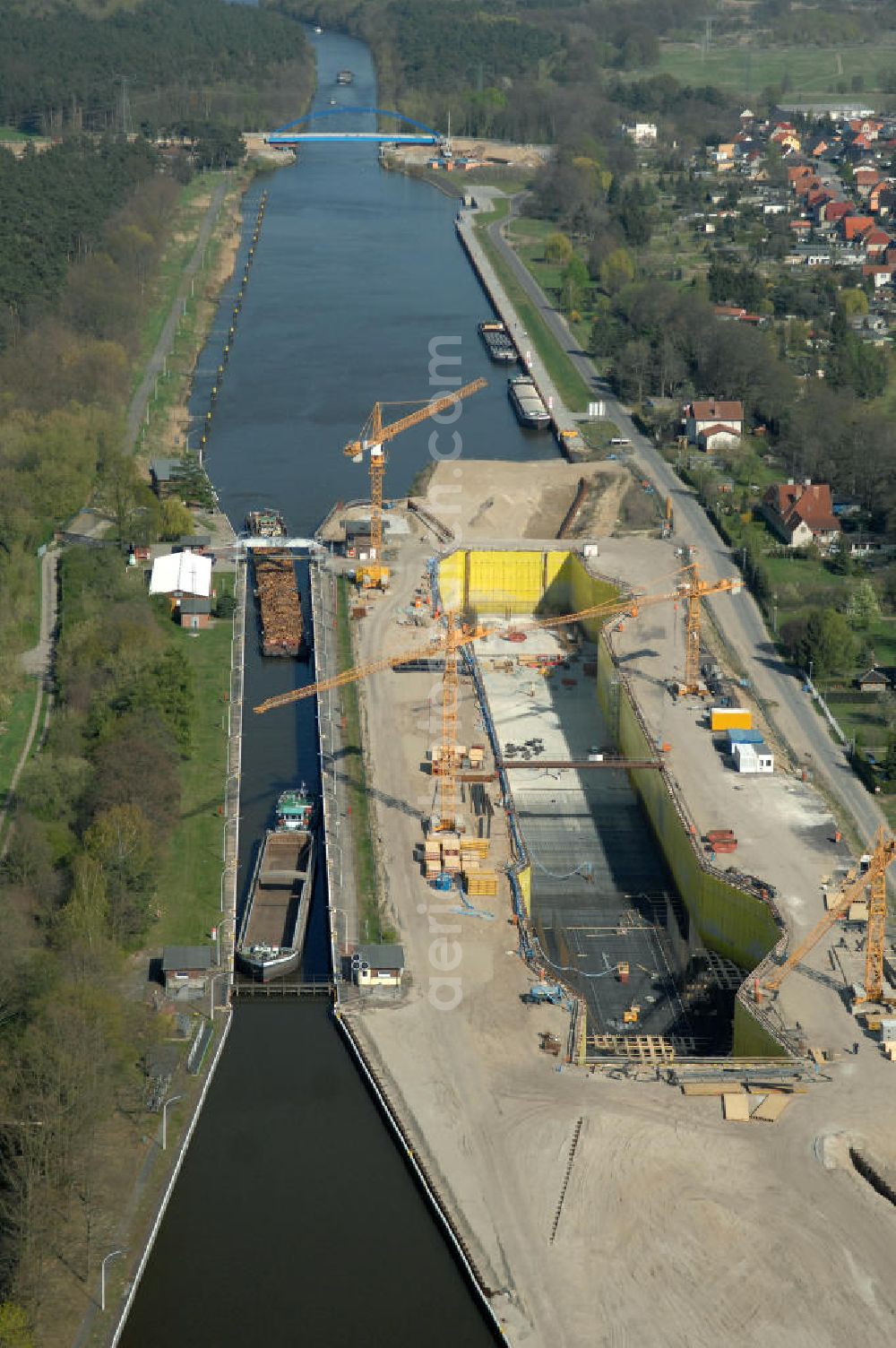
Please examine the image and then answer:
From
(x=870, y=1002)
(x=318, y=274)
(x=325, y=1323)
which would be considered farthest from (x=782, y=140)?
(x=325, y=1323)

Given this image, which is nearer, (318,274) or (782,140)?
(318,274)

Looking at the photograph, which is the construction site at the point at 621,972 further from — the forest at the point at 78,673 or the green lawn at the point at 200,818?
the forest at the point at 78,673

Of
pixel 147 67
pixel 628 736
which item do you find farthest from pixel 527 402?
pixel 147 67

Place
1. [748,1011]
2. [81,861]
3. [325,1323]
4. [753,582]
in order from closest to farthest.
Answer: [325,1323], [748,1011], [81,861], [753,582]

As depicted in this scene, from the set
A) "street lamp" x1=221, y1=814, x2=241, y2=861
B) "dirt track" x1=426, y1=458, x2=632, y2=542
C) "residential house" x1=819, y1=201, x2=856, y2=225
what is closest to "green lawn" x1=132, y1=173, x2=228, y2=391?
"dirt track" x1=426, y1=458, x2=632, y2=542

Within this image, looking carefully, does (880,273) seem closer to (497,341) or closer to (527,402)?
(497,341)

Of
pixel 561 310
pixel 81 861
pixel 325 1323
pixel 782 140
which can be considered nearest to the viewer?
pixel 325 1323

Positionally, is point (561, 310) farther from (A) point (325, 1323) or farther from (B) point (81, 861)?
(A) point (325, 1323)

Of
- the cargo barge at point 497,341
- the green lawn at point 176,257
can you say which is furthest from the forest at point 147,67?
the cargo barge at point 497,341
